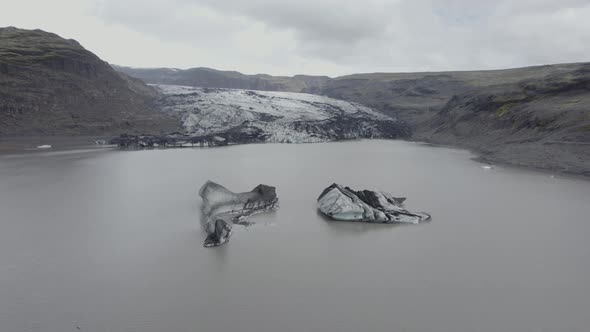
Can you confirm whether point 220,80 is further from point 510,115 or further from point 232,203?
point 232,203

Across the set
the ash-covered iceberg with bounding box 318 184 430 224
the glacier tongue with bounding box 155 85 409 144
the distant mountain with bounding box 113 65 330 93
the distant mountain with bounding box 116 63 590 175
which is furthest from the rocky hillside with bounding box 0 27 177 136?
the distant mountain with bounding box 113 65 330 93

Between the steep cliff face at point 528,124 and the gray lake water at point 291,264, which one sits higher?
the steep cliff face at point 528,124

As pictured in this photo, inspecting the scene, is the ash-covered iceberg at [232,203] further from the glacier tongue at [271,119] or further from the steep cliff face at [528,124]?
the glacier tongue at [271,119]

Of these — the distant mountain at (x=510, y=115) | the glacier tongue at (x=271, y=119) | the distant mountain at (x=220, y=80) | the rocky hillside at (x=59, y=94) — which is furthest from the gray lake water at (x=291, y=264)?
the distant mountain at (x=220, y=80)

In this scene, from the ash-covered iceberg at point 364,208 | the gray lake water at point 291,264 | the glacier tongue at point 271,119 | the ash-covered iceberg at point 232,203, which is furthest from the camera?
the glacier tongue at point 271,119

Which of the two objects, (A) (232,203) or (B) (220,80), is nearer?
(A) (232,203)

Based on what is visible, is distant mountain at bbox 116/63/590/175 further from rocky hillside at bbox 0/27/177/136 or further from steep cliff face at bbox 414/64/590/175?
rocky hillside at bbox 0/27/177/136

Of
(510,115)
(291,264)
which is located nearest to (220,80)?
(510,115)
